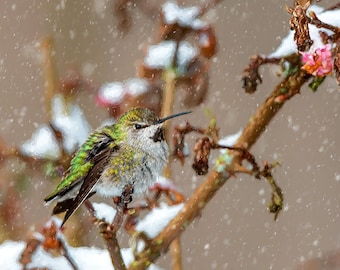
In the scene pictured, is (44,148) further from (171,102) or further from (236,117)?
(236,117)

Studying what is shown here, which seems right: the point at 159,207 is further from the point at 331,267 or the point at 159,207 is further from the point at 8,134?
the point at 8,134

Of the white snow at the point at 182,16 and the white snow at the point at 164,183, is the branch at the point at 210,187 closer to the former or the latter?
the white snow at the point at 164,183

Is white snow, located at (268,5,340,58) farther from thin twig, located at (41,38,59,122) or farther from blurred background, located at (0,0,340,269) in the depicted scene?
blurred background, located at (0,0,340,269)

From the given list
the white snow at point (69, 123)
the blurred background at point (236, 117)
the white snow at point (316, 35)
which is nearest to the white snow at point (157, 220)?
the white snow at point (69, 123)

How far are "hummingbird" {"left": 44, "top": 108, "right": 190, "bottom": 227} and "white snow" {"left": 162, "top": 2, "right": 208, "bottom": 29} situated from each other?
143 millimetres

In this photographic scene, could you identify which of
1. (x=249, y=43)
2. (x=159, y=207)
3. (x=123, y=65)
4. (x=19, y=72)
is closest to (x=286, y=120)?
(x=249, y=43)

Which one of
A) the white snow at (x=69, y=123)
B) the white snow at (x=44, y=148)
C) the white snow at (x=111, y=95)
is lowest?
the white snow at (x=44, y=148)

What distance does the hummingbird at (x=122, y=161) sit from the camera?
1.12 m

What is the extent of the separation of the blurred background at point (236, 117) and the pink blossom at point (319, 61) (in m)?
1.10

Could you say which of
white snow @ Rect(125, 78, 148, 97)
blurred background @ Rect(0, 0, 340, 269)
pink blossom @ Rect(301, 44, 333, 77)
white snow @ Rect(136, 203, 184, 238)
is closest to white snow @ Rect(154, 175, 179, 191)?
white snow @ Rect(136, 203, 184, 238)

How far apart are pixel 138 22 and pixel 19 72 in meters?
0.37

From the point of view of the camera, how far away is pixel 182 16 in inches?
47.9

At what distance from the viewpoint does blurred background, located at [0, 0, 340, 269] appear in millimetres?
2240

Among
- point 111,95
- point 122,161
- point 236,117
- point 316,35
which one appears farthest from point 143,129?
point 236,117
